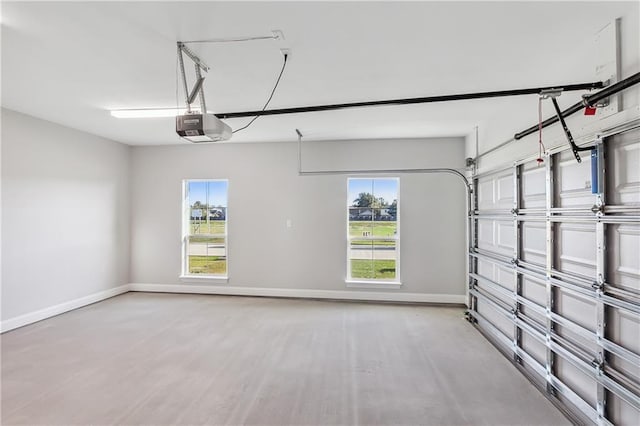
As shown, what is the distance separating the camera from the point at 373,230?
5.14 m

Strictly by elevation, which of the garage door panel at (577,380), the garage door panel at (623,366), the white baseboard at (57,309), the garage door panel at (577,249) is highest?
the garage door panel at (577,249)

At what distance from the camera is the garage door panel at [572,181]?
6.96ft

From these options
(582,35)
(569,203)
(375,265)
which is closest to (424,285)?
(375,265)

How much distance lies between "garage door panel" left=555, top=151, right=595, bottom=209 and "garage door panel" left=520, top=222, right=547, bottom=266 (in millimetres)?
349

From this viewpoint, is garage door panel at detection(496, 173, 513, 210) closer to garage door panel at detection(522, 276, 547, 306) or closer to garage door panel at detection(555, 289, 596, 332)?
garage door panel at detection(522, 276, 547, 306)

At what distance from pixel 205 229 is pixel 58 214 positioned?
209 centimetres

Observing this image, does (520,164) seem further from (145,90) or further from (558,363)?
(145,90)

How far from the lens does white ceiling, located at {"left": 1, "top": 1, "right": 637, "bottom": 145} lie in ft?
6.00

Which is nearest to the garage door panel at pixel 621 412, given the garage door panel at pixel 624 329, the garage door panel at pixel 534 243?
the garage door panel at pixel 624 329

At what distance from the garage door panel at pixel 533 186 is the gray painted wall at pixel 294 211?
1939 millimetres

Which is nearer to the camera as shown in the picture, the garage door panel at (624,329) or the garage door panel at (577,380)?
the garage door panel at (624,329)

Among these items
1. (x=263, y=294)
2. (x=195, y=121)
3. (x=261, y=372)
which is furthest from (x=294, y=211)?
(x=195, y=121)

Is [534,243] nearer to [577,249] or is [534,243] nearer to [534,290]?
[534,290]

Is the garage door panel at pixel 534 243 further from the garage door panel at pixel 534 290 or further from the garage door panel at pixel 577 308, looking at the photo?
the garage door panel at pixel 577 308
